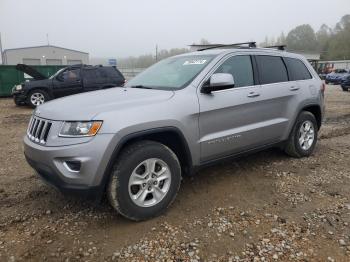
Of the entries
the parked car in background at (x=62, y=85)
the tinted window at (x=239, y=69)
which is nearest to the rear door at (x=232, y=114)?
the tinted window at (x=239, y=69)

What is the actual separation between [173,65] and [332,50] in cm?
7088

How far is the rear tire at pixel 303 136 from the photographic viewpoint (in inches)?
197

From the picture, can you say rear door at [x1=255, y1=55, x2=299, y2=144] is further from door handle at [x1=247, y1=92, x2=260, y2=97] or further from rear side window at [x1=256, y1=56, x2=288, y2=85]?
door handle at [x1=247, y1=92, x2=260, y2=97]

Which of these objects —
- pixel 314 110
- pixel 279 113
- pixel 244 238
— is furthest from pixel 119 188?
pixel 314 110

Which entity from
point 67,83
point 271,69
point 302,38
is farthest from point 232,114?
point 302,38

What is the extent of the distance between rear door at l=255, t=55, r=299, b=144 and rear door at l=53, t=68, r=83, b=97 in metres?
9.67

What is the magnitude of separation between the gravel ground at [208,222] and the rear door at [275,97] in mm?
612

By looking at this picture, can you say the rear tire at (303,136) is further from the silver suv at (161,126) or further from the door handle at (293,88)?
the door handle at (293,88)

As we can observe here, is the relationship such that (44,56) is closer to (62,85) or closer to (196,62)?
(62,85)

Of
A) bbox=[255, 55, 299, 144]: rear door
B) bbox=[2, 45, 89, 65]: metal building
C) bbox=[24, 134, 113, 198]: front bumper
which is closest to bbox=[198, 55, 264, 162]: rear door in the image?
bbox=[255, 55, 299, 144]: rear door

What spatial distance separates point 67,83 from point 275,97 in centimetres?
1014

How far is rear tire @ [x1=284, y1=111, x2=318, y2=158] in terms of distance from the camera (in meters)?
5.00

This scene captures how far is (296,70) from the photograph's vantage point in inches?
199

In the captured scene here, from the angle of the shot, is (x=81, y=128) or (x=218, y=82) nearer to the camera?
(x=81, y=128)
